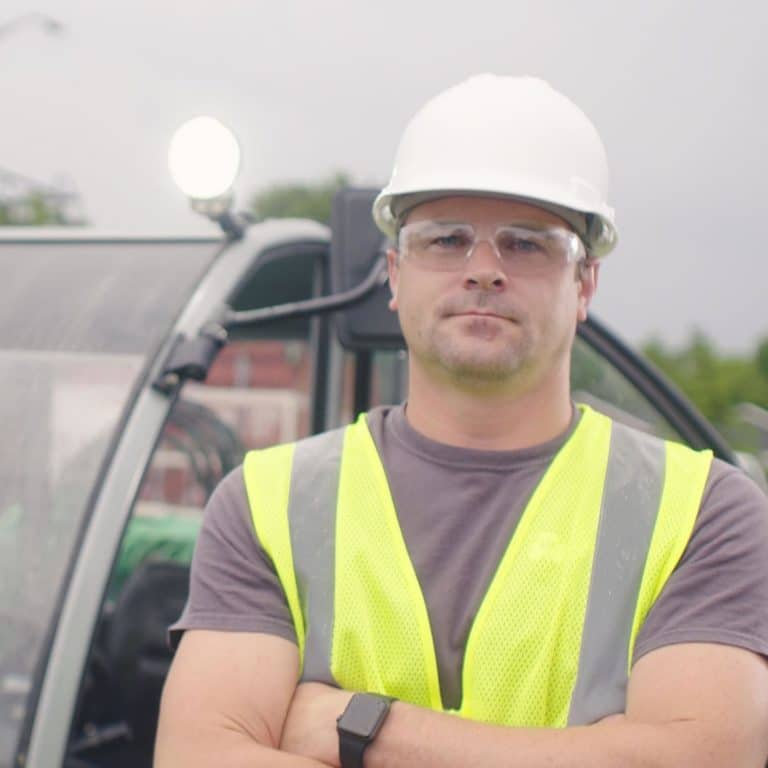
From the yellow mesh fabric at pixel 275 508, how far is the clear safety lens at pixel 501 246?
0.44 meters

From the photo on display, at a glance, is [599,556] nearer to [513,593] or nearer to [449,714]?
[513,593]

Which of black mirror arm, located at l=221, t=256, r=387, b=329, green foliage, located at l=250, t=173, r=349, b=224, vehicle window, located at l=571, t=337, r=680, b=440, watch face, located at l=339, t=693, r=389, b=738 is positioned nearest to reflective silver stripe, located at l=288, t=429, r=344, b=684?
watch face, located at l=339, t=693, r=389, b=738

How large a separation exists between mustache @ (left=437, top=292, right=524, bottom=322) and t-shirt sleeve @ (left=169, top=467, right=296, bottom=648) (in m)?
0.50

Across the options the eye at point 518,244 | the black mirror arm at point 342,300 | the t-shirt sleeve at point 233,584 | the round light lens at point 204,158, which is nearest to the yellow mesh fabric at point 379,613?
the t-shirt sleeve at point 233,584

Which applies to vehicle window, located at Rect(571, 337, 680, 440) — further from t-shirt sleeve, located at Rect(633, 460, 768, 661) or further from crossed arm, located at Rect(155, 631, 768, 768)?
crossed arm, located at Rect(155, 631, 768, 768)

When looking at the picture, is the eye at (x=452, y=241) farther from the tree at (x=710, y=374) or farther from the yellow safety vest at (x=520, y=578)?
the tree at (x=710, y=374)

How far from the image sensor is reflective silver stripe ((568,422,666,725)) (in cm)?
232

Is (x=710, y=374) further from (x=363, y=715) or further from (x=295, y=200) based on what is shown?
(x=363, y=715)

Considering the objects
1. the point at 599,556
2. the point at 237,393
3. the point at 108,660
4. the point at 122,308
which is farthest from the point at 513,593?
the point at 237,393

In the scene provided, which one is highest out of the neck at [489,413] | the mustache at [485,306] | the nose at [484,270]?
the nose at [484,270]

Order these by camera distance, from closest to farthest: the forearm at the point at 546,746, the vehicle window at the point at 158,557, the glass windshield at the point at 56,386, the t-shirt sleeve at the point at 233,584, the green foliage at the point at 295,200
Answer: the forearm at the point at 546,746 → the t-shirt sleeve at the point at 233,584 → the glass windshield at the point at 56,386 → the vehicle window at the point at 158,557 → the green foliage at the point at 295,200

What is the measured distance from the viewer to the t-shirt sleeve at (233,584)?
95.3 inches

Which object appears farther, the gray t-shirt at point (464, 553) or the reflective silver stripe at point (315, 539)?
the reflective silver stripe at point (315, 539)

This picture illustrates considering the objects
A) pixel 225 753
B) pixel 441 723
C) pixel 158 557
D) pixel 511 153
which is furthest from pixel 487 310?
pixel 158 557
